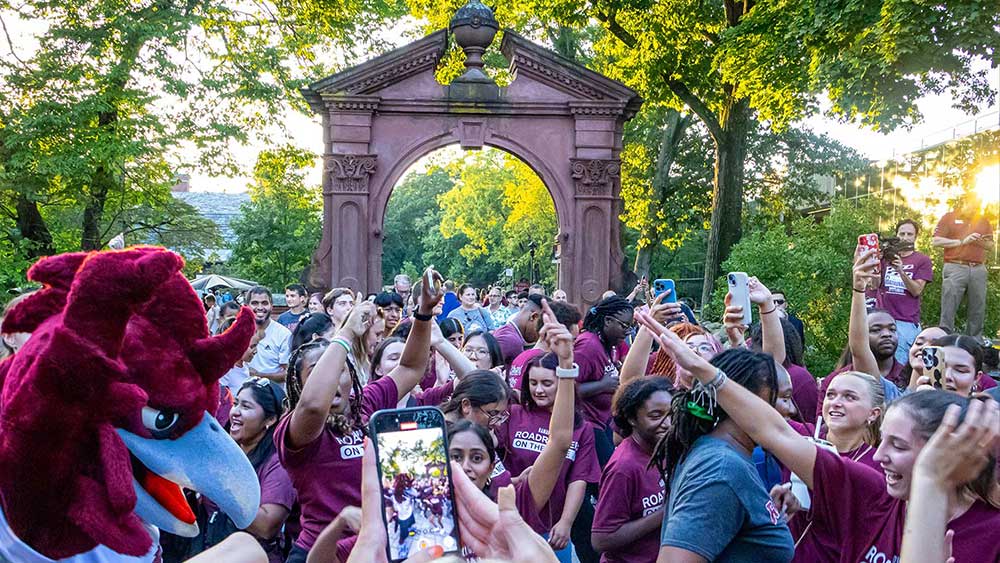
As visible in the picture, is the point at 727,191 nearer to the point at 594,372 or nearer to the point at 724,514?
the point at 594,372

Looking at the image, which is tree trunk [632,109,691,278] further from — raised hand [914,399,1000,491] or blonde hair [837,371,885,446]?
raised hand [914,399,1000,491]

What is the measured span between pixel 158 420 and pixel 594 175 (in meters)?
16.8

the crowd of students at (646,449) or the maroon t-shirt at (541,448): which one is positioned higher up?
the crowd of students at (646,449)

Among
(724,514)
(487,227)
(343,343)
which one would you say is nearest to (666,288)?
(343,343)

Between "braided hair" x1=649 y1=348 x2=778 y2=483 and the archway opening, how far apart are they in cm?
2368

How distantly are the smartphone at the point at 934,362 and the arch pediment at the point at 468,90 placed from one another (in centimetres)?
1344

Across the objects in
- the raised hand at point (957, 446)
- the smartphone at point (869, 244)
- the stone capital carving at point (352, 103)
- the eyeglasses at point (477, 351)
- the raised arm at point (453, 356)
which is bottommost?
the eyeglasses at point (477, 351)

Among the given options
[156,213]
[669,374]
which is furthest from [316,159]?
[669,374]

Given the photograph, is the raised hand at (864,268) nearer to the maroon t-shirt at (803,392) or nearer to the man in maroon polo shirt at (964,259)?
the maroon t-shirt at (803,392)

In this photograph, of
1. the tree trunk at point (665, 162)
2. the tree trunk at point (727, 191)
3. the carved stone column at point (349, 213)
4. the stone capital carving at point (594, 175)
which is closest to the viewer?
the carved stone column at point (349, 213)

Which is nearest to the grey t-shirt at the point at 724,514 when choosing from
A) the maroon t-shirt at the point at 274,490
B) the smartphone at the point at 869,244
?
the maroon t-shirt at the point at 274,490

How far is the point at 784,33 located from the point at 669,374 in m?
12.3

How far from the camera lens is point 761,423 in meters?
3.37

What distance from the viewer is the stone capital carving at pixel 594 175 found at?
18797mm
